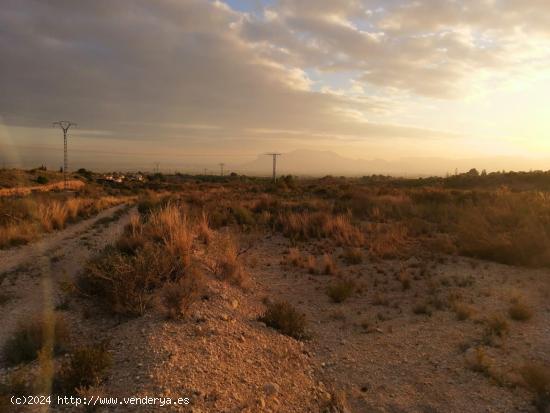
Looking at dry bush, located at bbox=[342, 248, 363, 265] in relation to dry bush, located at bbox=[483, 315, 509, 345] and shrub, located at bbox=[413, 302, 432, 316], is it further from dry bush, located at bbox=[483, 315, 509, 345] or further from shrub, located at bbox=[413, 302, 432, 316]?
dry bush, located at bbox=[483, 315, 509, 345]

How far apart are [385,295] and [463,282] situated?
6.06 feet

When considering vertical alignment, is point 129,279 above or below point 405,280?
above

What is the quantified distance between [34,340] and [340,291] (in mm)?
5597

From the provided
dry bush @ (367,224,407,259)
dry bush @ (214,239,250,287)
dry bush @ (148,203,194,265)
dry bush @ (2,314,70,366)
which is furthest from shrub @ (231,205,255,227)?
dry bush @ (2,314,70,366)

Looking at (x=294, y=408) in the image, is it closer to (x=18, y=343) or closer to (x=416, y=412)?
(x=416, y=412)

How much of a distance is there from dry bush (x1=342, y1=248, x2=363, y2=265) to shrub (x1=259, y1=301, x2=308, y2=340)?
15.1 feet

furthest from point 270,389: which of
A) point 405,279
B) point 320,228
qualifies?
point 320,228

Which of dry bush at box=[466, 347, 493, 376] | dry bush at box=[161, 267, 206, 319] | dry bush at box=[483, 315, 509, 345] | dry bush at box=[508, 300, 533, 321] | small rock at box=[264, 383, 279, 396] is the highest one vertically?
dry bush at box=[161, 267, 206, 319]

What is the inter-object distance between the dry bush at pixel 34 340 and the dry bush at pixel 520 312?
7.15 meters

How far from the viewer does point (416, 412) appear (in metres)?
5.06

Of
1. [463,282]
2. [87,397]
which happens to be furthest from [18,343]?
[463,282]

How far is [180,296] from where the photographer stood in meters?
6.65

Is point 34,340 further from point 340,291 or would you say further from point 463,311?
point 463,311

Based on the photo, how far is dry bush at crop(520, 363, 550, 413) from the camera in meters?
5.07
